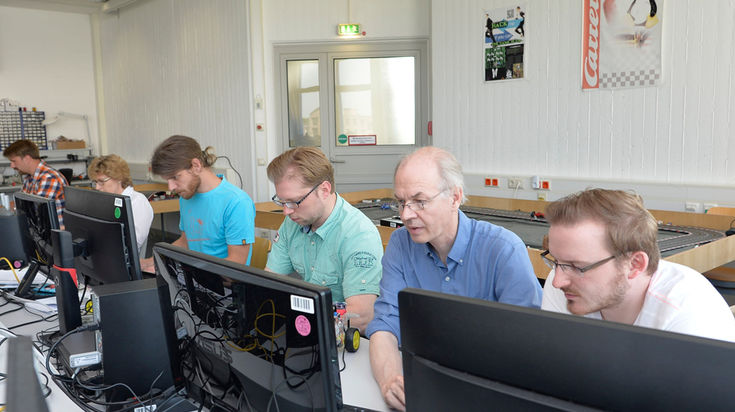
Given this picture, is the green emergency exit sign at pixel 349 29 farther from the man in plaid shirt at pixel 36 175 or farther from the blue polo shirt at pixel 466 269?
the blue polo shirt at pixel 466 269

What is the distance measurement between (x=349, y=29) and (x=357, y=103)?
74 cm

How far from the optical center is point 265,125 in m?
6.37

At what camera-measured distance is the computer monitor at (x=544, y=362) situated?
63cm

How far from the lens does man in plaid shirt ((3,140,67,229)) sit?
4.40 m

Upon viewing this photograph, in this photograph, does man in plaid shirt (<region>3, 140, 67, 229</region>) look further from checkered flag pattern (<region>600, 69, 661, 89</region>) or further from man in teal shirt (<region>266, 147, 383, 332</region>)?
checkered flag pattern (<region>600, 69, 661, 89</region>)

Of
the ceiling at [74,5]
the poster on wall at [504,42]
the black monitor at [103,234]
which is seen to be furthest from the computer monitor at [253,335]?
the ceiling at [74,5]

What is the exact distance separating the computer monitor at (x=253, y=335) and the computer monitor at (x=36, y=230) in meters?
1.10

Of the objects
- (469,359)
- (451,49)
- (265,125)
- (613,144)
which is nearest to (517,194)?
(613,144)

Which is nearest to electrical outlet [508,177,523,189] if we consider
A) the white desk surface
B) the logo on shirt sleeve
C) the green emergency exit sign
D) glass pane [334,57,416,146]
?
glass pane [334,57,416,146]

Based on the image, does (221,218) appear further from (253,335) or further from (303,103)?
(303,103)

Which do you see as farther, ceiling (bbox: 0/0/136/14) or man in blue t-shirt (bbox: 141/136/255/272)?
ceiling (bbox: 0/0/136/14)

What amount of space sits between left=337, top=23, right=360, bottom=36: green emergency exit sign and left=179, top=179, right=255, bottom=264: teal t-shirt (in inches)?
137

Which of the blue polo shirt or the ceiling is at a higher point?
the ceiling

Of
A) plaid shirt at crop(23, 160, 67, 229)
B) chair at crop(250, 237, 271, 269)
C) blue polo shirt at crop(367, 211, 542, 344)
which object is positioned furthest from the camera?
plaid shirt at crop(23, 160, 67, 229)
